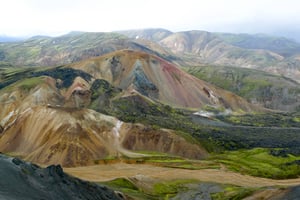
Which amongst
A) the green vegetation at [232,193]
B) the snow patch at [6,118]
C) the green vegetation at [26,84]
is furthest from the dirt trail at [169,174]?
the green vegetation at [26,84]

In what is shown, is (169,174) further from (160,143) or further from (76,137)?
(76,137)

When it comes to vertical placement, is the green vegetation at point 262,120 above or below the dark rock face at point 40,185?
below

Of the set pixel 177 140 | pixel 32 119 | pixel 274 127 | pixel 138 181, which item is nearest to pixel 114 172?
pixel 138 181

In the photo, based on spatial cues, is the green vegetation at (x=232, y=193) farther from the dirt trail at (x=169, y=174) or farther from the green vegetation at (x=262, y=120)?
the green vegetation at (x=262, y=120)

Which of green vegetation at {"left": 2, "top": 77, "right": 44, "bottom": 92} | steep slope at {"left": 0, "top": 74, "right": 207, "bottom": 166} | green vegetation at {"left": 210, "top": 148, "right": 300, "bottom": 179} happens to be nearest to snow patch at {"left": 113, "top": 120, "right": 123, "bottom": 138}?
steep slope at {"left": 0, "top": 74, "right": 207, "bottom": 166}

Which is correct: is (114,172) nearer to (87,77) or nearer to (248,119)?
(87,77)

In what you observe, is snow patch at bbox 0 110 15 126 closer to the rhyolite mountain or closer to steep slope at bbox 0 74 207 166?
the rhyolite mountain

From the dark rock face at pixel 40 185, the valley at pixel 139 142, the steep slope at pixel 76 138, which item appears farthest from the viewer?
the steep slope at pixel 76 138
